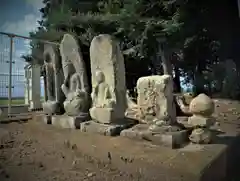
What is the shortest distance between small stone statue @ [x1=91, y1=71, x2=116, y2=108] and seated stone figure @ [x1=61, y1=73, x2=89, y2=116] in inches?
16.2

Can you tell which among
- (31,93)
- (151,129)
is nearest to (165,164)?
(151,129)

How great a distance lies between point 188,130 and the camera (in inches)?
151

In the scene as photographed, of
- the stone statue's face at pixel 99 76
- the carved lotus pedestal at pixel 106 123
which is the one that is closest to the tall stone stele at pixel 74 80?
the carved lotus pedestal at pixel 106 123

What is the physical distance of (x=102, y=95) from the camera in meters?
4.59

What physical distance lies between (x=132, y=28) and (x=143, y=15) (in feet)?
1.95

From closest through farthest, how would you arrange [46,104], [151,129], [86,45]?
[151,129] < [46,104] < [86,45]

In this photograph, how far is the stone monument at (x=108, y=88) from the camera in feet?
14.2

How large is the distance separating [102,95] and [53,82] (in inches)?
82.7

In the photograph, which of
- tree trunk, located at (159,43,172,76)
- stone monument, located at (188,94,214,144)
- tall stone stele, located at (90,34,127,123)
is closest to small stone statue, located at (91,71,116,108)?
tall stone stele, located at (90,34,127,123)

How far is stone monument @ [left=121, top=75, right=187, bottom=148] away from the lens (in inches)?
138

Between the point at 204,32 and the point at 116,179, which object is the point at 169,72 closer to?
the point at 204,32

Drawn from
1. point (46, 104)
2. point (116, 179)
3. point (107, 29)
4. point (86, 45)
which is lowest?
point (116, 179)

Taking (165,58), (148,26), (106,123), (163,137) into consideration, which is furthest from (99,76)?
(165,58)

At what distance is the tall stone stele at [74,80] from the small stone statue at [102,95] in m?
0.44
